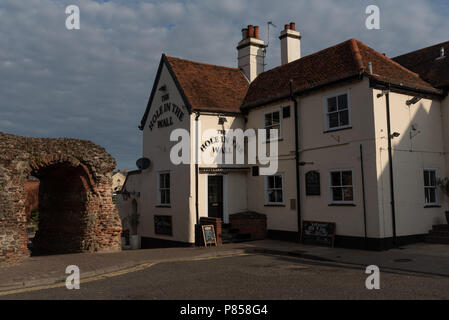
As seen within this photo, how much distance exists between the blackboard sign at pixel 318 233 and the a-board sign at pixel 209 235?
11.9ft

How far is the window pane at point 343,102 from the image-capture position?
49.1 feet

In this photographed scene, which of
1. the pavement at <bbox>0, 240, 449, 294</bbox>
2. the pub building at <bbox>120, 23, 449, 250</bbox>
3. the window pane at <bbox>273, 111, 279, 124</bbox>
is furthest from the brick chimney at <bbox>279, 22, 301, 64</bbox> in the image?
the pavement at <bbox>0, 240, 449, 294</bbox>

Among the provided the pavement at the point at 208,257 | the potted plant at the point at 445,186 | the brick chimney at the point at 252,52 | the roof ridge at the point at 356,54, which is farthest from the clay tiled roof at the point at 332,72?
the pavement at the point at 208,257

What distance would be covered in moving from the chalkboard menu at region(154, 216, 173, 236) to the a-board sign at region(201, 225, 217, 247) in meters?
2.68

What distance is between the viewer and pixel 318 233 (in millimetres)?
15500

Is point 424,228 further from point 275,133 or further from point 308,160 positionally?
point 275,133

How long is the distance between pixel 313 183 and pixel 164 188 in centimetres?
736

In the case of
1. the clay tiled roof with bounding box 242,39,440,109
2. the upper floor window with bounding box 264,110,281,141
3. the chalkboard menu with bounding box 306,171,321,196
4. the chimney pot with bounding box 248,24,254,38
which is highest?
the chimney pot with bounding box 248,24,254,38

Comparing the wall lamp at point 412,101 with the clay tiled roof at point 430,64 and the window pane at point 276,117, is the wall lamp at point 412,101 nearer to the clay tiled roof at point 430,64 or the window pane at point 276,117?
the clay tiled roof at point 430,64

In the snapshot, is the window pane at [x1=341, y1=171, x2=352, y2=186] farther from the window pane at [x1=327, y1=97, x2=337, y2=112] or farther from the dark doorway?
the dark doorway

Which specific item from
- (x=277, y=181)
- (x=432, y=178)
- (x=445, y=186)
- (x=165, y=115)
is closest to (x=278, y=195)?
(x=277, y=181)

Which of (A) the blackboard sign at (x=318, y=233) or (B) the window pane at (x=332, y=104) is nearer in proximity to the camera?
(A) the blackboard sign at (x=318, y=233)

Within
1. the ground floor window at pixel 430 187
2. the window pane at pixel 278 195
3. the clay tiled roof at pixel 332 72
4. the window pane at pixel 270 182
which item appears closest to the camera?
the clay tiled roof at pixel 332 72

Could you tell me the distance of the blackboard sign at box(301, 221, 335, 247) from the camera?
15.1 m
